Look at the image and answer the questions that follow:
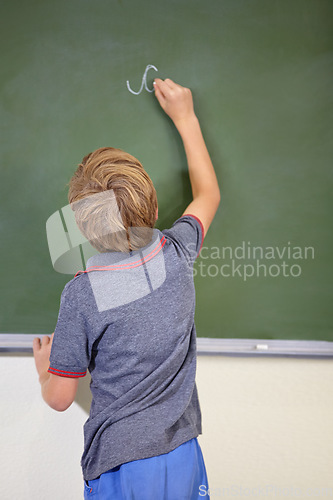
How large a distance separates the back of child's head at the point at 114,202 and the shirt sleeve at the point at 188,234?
9 centimetres

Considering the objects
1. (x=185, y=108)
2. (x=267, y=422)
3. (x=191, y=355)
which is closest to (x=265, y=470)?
(x=267, y=422)

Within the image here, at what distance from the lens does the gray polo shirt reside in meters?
0.80

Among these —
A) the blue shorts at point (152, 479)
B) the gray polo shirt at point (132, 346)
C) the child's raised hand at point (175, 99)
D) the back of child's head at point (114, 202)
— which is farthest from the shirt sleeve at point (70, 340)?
the child's raised hand at point (175, 99)

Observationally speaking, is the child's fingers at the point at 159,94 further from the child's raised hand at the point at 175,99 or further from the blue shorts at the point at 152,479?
the blue shorts at the point at 152,479

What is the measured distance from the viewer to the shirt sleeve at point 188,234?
898 mm

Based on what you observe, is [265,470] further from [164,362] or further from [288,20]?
[288,20]

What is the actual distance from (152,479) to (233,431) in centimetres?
45

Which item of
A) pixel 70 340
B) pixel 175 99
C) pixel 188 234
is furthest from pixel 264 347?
pixel 175 99

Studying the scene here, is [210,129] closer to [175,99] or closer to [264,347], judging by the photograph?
[175,99]

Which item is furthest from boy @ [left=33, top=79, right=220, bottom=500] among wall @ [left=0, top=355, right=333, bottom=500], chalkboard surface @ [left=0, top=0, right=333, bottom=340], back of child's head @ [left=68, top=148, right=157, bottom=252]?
wall @ [left=0, top=355, right=333, bottom=500]

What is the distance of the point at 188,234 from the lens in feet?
3.02

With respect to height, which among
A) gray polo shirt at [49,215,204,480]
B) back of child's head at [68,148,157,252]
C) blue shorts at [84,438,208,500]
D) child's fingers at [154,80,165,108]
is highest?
child's fingers at [154,80,165,108]

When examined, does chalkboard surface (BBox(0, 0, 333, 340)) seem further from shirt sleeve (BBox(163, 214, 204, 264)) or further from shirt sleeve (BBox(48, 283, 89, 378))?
shirt sleeve (BBox(48, 283, 89, 378))

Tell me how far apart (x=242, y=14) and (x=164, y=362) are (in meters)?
0.84
